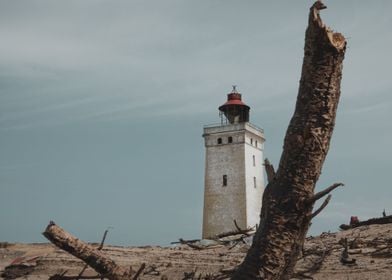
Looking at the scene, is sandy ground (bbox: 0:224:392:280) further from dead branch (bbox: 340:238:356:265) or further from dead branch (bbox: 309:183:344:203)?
dead branch (bbox: 309:183:344:203)

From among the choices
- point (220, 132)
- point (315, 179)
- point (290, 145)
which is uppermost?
point (220, 132)

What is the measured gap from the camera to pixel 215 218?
139 feet

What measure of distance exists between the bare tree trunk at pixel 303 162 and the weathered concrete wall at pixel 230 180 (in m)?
37.7

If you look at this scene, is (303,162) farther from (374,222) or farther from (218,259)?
(374,222)

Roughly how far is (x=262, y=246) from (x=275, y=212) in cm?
29

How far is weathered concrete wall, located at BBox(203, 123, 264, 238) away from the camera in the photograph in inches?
1651

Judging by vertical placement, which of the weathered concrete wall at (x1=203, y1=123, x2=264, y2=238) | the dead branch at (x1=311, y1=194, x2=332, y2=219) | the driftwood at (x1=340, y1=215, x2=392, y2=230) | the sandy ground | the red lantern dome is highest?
the red lantern dome

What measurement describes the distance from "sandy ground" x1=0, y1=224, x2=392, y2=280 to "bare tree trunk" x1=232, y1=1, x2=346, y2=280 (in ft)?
19.4

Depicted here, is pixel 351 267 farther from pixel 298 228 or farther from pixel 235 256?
pixel 298 228

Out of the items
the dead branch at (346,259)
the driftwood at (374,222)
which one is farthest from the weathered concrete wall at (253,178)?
the dead branch at (346,259)

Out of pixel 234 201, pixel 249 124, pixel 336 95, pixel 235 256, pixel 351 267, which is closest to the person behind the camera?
pixel 336 95

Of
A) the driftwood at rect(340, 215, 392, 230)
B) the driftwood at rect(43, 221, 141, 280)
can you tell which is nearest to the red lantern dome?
the driftwood at rect(340, 215, 392, 230)

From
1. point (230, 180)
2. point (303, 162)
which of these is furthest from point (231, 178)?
point (303, 162)

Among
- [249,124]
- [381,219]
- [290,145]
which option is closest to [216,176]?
[249,124]
